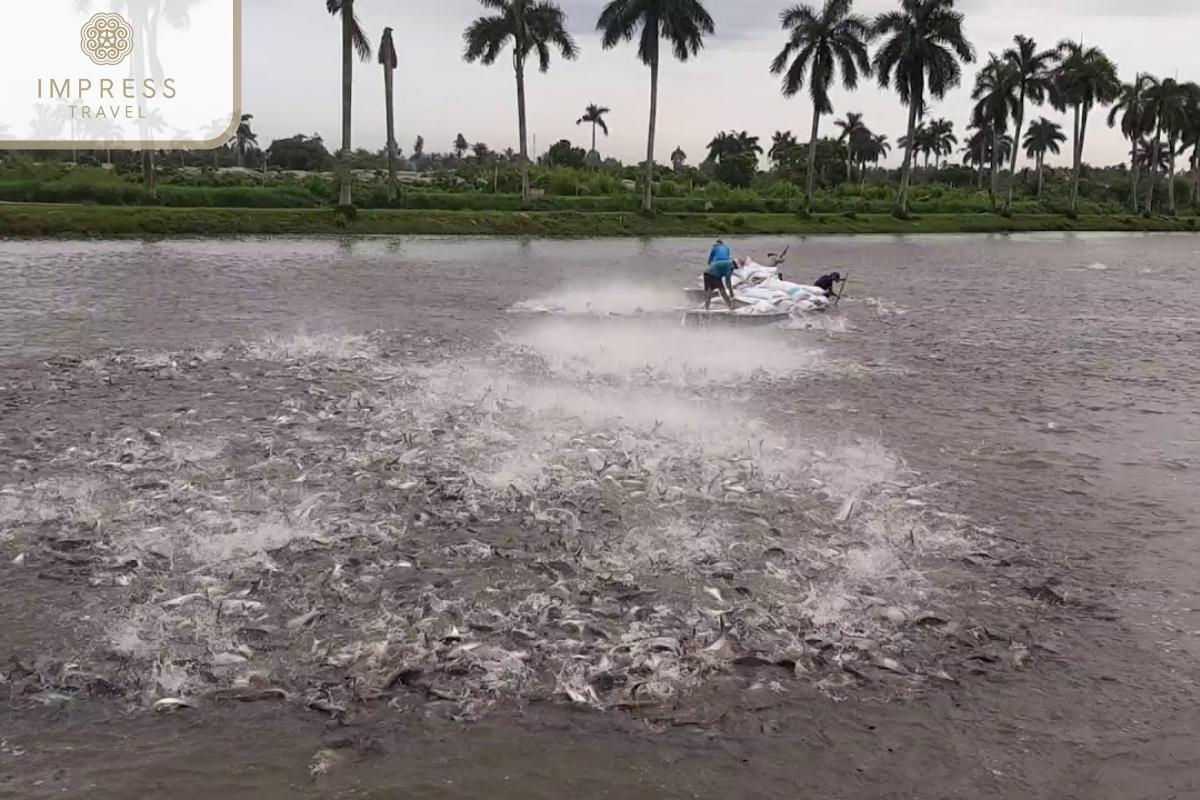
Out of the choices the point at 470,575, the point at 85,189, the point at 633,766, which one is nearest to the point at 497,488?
the point at 470,575

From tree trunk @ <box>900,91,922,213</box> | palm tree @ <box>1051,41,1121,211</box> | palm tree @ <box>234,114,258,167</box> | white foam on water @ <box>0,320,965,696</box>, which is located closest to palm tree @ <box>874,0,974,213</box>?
tree trunk @ <box>900,91,922,213</box>

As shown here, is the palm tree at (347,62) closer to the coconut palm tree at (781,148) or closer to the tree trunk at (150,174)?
the tree trunk at (150,174)

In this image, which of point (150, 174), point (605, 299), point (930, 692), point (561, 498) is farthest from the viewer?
point (150, 174)

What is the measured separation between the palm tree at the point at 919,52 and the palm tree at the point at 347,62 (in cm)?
3759

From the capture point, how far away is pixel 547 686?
18.3ft

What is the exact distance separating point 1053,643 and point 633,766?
342cm

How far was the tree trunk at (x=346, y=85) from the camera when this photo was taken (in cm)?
4194

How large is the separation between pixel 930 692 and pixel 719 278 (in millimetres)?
16609

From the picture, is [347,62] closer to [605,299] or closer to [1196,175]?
[605,299]

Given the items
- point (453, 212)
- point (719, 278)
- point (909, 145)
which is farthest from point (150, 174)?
point (909, 145)

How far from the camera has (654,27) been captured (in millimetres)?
53875

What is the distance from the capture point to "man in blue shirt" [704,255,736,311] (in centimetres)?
2144

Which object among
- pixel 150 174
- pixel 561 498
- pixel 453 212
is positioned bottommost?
pixel 561 498

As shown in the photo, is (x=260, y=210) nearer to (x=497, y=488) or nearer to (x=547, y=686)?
(x=497, y=488)
